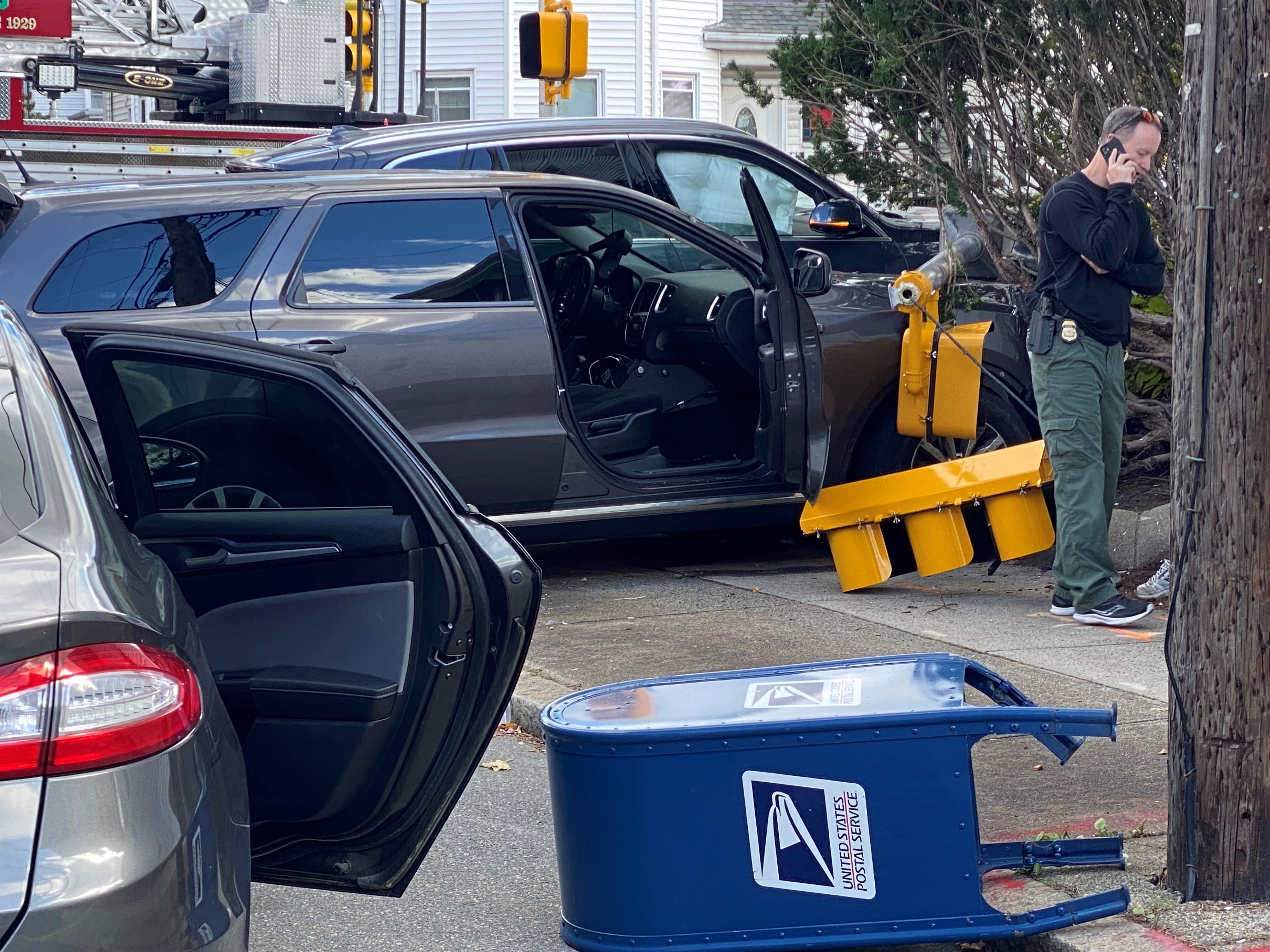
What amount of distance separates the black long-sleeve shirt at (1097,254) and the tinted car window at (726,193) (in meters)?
2.54

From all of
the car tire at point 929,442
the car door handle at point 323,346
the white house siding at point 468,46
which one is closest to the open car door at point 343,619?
the car door handle at point 323,346

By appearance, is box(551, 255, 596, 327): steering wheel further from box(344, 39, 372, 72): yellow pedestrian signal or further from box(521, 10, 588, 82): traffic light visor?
box(344, 39, 372, 72): yellow pedestrian signal

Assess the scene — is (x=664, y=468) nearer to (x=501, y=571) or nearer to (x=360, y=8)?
(x=501, y=571)

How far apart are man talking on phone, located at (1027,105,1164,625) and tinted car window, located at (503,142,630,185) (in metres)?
2.80

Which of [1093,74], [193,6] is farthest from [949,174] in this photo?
[193,6]

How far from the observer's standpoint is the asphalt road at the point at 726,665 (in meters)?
3.92

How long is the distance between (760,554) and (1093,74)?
2777mm

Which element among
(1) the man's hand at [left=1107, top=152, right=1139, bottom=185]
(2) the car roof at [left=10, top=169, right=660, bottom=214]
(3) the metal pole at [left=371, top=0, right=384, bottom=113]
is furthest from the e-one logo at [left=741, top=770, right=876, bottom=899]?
(3) the metal pole at [left=371, top=0, right=384, bottom=113]

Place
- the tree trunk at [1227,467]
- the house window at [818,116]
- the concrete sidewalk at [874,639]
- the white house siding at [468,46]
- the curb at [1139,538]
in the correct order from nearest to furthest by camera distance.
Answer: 1. the tree trunk at [1227,467]
2. the concrete sidewalk at [874,639]
3. the curb at [1139,538]
4. the house window at [818,116]
5. the white house siding at [468,46]

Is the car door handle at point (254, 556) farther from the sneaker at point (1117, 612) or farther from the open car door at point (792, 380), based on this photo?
the sneaker at point (1117, 612)

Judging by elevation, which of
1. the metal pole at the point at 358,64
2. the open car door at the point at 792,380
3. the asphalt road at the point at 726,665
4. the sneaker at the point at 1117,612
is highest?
the metal pole at the point at 358,64

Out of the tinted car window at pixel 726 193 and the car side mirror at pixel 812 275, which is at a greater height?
the tinted car window at pixel 726 193

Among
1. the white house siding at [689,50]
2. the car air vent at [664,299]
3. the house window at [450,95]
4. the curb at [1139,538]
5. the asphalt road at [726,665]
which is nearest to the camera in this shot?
the asphalt road at [726,665]

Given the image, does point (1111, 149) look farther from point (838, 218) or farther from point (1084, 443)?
point (838, 218)
